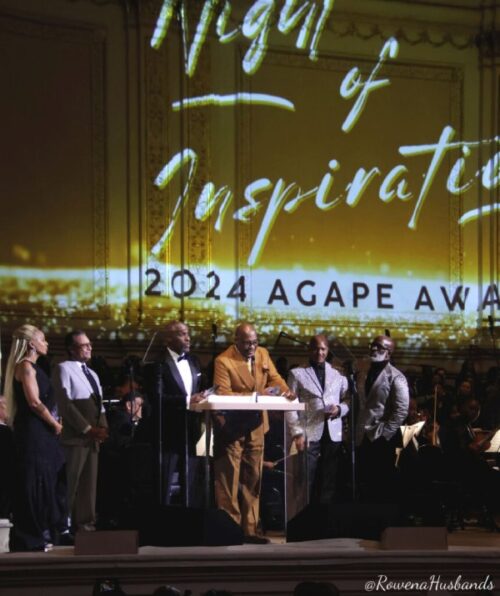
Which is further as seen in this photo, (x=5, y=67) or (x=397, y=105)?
(x=397, y=105)

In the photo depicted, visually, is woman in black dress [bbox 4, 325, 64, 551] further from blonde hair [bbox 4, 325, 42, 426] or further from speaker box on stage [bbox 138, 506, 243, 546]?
speaker box on stage [bbox 138, 506, 243, 546]

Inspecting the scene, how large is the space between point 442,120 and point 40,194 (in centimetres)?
485

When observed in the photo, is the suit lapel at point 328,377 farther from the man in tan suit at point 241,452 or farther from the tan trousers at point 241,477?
the tan trousers at point 241,477

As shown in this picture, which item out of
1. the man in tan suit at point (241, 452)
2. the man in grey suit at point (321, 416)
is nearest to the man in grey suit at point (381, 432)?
the man in grey suit at point (321, 416)

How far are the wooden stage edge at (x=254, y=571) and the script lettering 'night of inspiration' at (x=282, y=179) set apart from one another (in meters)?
7.18

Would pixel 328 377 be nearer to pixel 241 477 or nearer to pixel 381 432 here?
pixel 381 432

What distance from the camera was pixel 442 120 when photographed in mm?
14820

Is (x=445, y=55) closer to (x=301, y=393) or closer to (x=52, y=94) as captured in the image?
(x=52, y=94)

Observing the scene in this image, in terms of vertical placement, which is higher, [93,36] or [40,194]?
[93,36]

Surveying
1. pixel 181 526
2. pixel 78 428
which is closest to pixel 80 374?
pixel 78 428

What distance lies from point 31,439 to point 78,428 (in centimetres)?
62

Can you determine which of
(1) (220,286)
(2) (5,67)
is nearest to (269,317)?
(1) (220,286)

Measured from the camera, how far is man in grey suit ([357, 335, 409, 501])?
8250 millimetres

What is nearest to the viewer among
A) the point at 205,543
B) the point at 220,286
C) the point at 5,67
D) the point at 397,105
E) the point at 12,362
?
the point at 205,543
